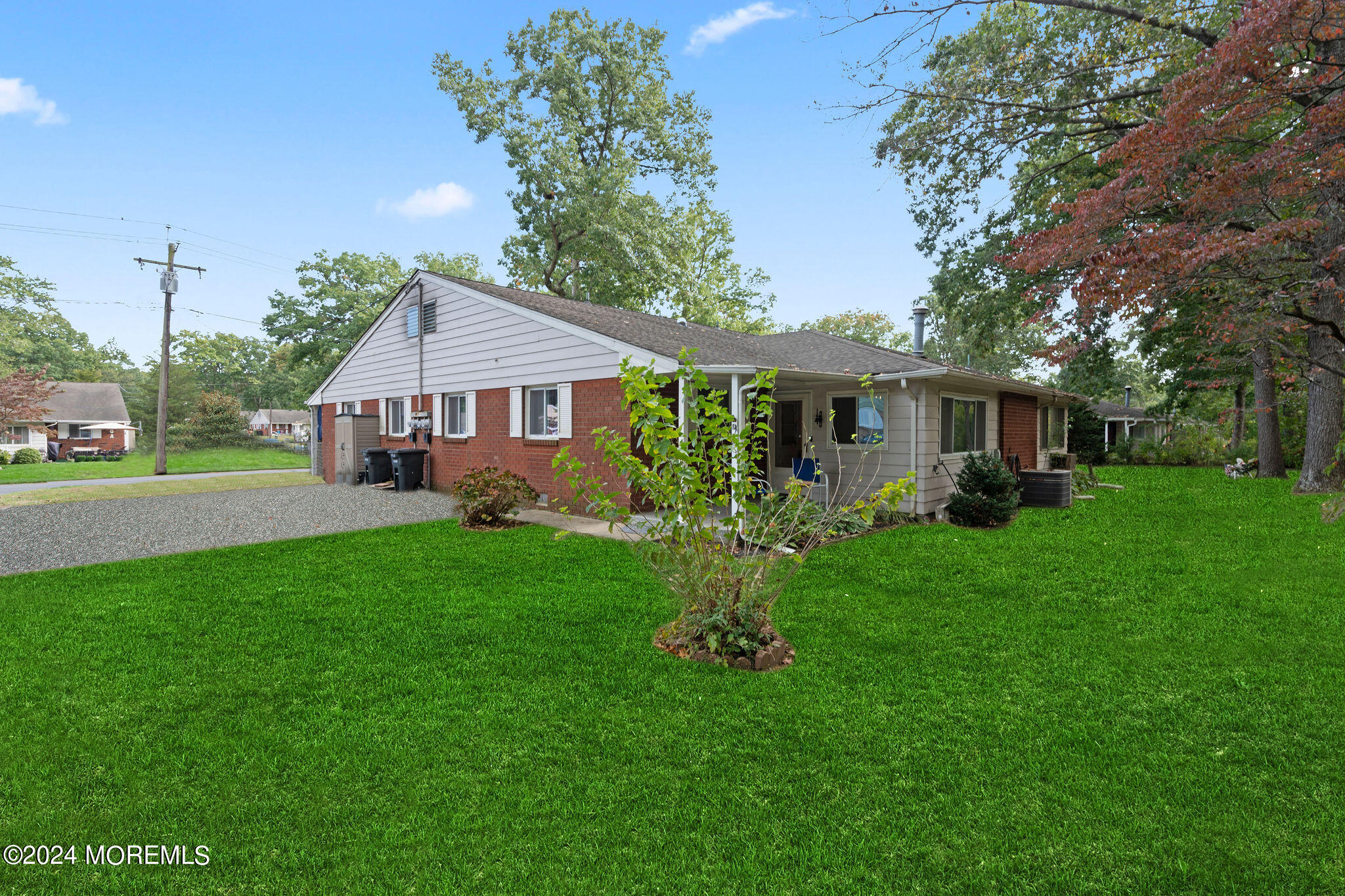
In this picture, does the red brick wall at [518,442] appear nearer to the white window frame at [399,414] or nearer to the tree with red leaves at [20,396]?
the white window frame at [399,414]

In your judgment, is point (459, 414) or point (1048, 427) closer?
point (459, 414)

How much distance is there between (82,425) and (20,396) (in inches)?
657

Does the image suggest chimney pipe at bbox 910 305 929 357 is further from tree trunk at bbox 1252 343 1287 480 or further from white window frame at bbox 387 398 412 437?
white window frame at bbox 387 398 412 437

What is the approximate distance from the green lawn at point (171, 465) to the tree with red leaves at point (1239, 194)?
26.8 metres

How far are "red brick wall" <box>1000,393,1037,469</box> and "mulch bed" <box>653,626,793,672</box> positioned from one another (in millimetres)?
11758

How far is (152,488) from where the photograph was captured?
16016mm

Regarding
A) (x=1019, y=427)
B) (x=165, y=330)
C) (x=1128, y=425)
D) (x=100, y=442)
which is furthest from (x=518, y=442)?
(x=1128, y=425)

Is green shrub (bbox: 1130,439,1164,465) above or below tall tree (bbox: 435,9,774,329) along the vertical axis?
below

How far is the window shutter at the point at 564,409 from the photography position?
1073 centimetres

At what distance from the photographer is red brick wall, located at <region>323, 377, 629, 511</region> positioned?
1009 centimetres

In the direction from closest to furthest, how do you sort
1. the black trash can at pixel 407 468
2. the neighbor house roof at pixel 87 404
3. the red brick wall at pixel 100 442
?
the black trash can at pixel 407 468, the red brick wall at pixel 100 442, the neighbor house roof at pixel 87 404

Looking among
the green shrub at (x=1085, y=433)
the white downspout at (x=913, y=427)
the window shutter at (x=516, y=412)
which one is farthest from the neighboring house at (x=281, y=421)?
the white downspout at (x=913, y=427)

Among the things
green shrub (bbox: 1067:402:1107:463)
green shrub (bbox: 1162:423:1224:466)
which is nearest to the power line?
green shrub (bbox: 1067:402:1107:463)

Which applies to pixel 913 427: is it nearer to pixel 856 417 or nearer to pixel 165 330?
pixel 856 417
